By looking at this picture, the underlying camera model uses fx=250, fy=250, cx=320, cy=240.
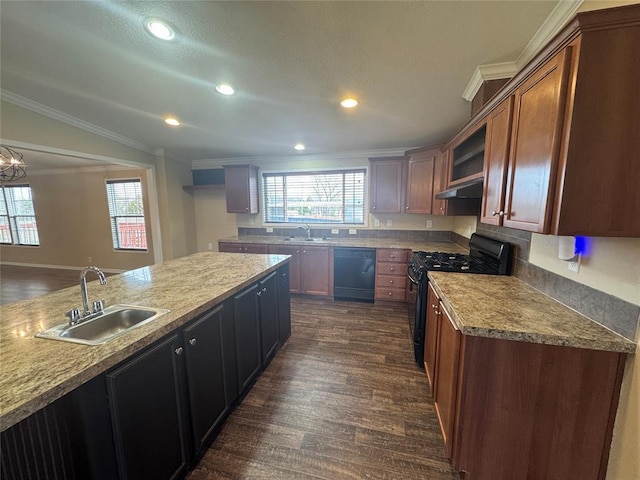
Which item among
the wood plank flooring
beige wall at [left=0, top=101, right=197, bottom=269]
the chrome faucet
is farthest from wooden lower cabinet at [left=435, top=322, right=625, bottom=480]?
beige wall at [left=0, top=101, right=197, bottom=269]

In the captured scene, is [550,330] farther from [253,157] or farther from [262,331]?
[253,157]

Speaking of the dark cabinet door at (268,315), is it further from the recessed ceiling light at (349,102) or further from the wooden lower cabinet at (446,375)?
the recessed ceiling light at (349,102)

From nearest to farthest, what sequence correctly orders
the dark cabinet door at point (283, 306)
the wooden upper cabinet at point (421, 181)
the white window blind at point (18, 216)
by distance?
the dark cabinet door at point (283, 306), the wooden upper cabinet at point (421, 181), the white window blind at point (18, 216)

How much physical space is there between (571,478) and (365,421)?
1.04 meters

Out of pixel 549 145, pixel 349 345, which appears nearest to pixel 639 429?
pixel 549 145

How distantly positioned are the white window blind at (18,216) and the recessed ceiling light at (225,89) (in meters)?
7.17

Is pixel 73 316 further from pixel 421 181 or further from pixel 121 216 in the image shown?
pixel 121 216

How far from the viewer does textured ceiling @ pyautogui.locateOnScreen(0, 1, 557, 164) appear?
4.72 feet

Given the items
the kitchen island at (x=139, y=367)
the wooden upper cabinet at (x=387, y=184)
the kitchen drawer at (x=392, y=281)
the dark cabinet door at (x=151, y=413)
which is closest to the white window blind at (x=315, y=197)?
the wooden upper cabinet at (x=387, y=184)

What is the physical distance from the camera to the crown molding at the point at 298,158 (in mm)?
4102

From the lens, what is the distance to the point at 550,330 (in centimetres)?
115

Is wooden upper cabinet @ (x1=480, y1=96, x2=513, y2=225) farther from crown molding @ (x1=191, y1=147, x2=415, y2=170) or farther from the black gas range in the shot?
crown molding @ (x1=191, y1=147, x2=415, y2=170)

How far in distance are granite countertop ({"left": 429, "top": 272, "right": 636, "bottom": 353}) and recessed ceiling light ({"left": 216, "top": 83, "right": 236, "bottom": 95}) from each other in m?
2.43

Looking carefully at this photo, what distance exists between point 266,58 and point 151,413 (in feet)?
7.41
